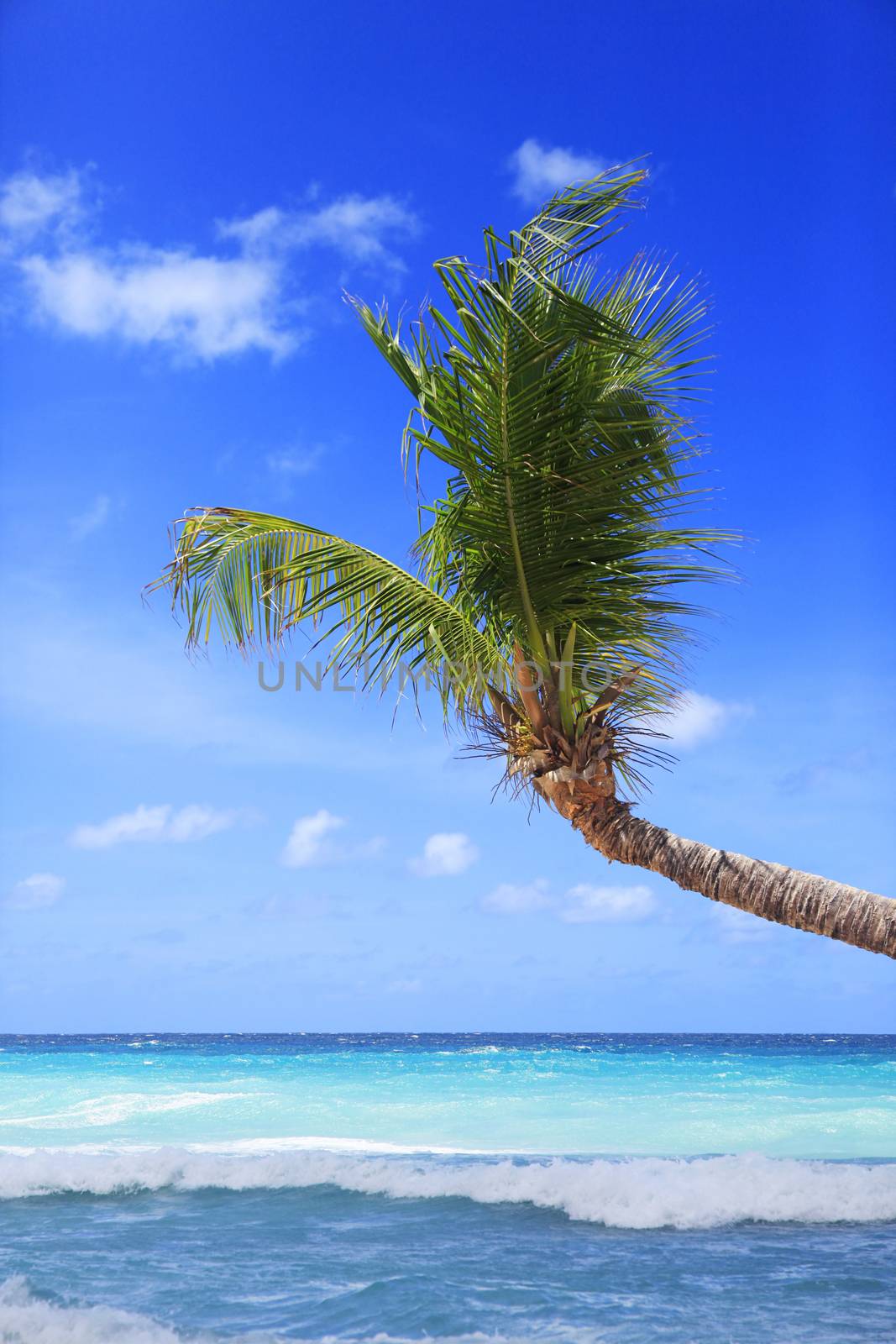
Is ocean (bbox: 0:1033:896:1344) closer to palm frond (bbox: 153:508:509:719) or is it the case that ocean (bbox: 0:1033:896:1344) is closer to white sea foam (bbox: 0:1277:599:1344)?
white sea foam (bbox: 0:1277:599:1344)

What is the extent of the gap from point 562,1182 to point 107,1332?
4550 mm

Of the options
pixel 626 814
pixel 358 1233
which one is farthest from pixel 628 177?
pixel 358 1233

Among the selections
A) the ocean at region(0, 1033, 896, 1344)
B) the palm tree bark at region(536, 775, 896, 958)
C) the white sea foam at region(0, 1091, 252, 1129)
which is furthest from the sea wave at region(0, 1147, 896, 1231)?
the white sea foam at region(0, 1091, 252, 1129)

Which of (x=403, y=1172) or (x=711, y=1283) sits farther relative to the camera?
(x=403, y=1172)

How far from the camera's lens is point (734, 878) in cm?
441

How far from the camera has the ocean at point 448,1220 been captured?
530cm

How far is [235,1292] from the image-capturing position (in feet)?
19.0

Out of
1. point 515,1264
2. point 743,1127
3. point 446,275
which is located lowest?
point 743,1127

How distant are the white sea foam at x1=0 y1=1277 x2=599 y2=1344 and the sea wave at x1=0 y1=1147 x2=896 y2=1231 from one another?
10.1ft

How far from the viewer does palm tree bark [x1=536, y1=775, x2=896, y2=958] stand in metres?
4.04

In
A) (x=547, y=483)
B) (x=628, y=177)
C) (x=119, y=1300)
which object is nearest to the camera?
(x=628, y=177)

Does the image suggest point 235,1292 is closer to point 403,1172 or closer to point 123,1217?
point 123,1217

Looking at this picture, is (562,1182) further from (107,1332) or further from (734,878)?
(734,878)

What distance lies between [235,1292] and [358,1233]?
1695 millimetres
